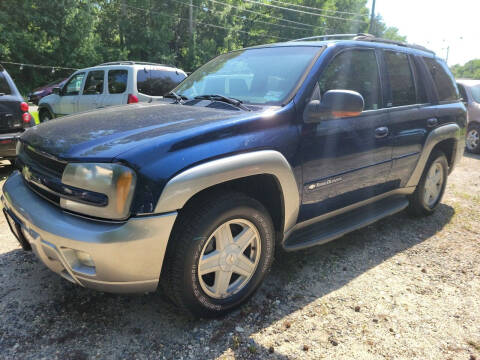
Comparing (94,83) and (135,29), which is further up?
(135,29)

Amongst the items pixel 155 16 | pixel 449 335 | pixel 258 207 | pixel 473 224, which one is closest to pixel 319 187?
pixel 258 207

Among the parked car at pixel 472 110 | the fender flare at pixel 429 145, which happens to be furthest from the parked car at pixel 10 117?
the parked car at pixel 472 110

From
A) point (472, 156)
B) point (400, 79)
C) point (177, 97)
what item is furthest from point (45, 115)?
point (472, 156)

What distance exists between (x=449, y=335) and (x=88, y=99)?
7.93 metres

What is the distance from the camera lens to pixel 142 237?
6.07ft

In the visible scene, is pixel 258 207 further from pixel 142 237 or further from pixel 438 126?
pixel 438 126

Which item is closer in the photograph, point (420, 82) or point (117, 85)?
point (420, 82)

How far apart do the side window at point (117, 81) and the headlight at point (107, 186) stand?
5.82 metres

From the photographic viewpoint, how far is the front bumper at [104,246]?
1.82 m

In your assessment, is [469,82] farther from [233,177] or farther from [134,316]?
[134,316]


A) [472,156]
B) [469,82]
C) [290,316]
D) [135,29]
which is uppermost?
[135,29]

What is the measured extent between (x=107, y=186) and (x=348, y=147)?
5.95ft

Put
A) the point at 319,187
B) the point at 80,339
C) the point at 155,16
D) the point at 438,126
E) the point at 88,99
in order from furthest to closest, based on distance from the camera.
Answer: the point at 155,16 → the point at 88,99 → the point at 438,126 → the point at 319,187 → the point at 80,339

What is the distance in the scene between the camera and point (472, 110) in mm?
8594
